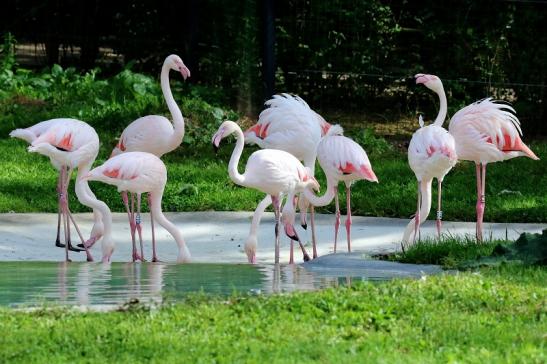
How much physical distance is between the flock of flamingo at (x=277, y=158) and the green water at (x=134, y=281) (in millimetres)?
995

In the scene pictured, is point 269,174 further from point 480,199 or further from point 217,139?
point 480,199

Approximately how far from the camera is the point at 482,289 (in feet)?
19.2

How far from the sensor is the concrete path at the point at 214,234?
28.9ft

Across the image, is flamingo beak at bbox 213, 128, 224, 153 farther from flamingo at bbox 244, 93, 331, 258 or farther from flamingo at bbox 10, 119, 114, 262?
flamingo at bbox 244, 93, 331, 258

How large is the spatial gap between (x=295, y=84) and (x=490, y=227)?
509cm

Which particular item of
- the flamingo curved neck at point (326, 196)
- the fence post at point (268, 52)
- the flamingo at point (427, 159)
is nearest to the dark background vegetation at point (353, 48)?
the fence post at point (268, 52)

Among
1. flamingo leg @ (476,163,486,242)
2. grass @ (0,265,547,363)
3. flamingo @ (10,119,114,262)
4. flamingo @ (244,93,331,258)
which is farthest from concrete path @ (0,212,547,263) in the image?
grass @ (0,265,547,363)

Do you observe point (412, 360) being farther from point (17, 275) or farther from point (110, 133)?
point (110, 133)

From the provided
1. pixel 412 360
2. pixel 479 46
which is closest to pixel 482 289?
pixel 412 360

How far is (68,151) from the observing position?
8789 mm

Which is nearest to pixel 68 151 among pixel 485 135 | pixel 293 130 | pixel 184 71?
pixel 184 71

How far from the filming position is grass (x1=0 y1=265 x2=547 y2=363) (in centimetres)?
480

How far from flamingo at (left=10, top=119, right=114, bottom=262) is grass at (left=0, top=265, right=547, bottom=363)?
309 cm

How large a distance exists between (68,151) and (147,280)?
2.42m
